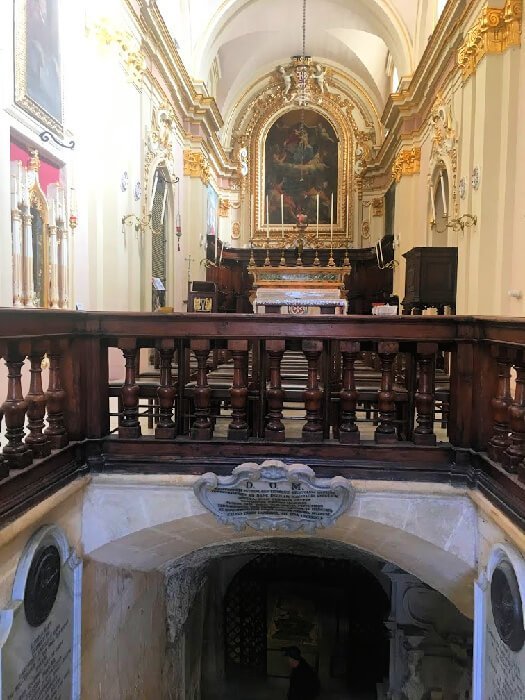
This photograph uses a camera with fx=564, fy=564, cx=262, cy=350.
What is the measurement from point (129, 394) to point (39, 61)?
154 inches

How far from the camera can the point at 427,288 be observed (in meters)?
8.51

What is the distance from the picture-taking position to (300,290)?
12.8m

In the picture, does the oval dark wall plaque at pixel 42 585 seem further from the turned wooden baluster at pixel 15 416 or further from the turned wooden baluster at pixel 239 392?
the turned wooden baluster at pixel 239 392

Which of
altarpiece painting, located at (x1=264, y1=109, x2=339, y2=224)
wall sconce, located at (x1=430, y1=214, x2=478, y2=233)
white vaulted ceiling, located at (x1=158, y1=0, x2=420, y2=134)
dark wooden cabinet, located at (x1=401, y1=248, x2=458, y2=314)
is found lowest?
dark wooden cabinet, located at (x1=401, y1=248, x2=458, y2=314)

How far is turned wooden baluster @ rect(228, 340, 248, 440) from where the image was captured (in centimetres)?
291

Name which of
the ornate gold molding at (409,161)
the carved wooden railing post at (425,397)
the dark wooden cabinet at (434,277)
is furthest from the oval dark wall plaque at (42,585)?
the ornate gold molding at (409,161)

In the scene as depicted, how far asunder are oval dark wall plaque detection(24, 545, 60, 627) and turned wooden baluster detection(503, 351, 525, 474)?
2.09 m

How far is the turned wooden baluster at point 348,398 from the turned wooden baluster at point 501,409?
646 millimetres

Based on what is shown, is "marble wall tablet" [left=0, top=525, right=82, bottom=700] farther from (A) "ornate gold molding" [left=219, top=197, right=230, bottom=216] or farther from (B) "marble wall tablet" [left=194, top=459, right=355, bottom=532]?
(A) "ornate gold molding" [left=219, top=197, right=230, bottom=216]

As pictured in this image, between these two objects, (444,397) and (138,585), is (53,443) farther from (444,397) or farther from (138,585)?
(444,397)

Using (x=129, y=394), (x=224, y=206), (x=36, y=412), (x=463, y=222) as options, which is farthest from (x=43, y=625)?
(x=224, y=206)

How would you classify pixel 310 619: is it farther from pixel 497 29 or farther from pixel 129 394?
pixel 497 29

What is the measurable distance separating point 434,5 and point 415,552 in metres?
10.5

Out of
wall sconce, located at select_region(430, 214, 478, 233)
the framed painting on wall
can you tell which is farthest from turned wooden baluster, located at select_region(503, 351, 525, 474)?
wall sconce, located at select_region(430, 214, 478, 233)
